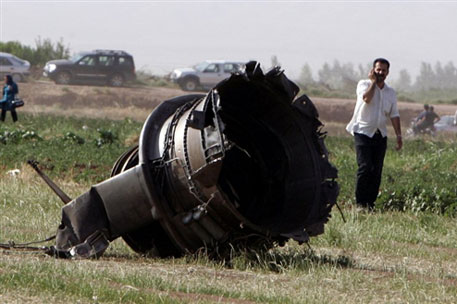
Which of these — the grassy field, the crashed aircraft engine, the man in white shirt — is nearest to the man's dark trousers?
the man in white shirt

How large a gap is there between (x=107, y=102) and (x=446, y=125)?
14.5 metres

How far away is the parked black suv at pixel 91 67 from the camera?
49.6m

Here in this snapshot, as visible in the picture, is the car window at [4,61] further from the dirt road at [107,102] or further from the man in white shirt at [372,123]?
the man in white shirt at [372,123]

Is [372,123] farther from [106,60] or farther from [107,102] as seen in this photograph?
[106,60]

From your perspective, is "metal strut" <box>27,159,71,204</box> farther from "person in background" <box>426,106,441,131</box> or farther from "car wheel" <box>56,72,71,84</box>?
"car wheel" <box>56,72,71,84</box>

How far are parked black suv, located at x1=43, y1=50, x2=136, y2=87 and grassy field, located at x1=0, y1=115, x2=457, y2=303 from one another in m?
32.6

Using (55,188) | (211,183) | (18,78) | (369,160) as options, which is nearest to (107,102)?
(18,78)

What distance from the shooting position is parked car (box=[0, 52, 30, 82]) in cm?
4879

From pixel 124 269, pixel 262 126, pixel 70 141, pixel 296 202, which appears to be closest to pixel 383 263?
pixel 296 202

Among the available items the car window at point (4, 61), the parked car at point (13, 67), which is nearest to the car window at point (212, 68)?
the parked car at point (13, 67)

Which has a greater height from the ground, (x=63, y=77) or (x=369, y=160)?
(x=369, y=160)

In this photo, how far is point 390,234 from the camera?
1168 centimetres

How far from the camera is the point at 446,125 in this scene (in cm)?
4044

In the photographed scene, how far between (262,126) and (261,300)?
3335mm
